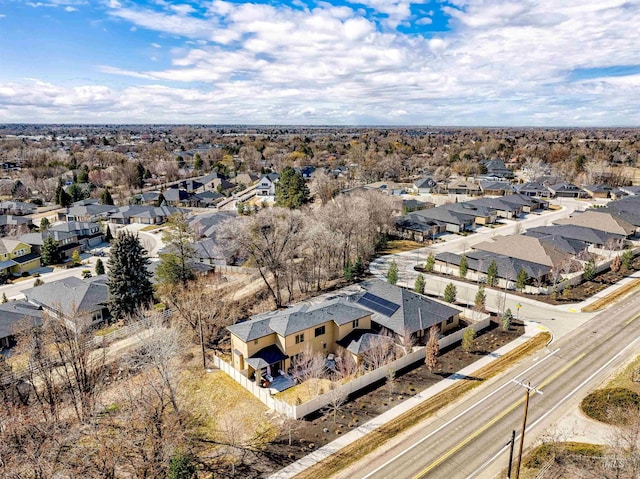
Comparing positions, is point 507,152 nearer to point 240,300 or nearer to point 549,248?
point 549,248

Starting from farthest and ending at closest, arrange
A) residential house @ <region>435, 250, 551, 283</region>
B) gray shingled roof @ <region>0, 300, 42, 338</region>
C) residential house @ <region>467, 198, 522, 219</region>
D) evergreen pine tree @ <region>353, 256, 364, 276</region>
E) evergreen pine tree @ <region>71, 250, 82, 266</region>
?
1. residential house @ <region>467, 198, 522, 219</region>
2. evergreen pine tree @ <region>71, 250, 82, 266</region>
3. evergreen pine tree @ <region>353, 256, 364, 276</region>
4. residential house @ <region>435, 250, 551, 283</region>
5. gray shingled roof @ <region>0, 300, 42, 338</region>

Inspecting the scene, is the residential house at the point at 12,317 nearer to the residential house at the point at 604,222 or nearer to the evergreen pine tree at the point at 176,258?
the evergreen pine tree at the point at 176,258

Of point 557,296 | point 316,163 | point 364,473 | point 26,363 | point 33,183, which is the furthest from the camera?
point 316,163

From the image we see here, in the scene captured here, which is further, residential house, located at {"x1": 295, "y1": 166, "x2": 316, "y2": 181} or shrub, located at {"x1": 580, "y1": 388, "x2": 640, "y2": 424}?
residential house, located at {"x1": 295, "y1": 166, "x2": 316, "y2": 181}

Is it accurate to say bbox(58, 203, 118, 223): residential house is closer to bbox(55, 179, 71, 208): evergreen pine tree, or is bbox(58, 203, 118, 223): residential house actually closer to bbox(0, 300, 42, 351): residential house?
bbox(55, 179, 71, 208): evergreen pine tree

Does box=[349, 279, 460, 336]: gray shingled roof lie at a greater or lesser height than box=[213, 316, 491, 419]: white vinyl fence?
greater

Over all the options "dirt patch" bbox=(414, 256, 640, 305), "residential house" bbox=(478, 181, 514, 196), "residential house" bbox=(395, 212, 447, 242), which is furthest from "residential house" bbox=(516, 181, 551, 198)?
"dirt patch" bbox=(414, 256, 640, 305)

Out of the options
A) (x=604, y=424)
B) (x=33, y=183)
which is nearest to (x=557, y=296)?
(x=604, y=424)
